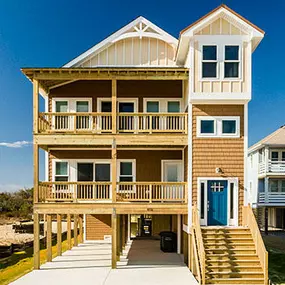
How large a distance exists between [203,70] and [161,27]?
501cm

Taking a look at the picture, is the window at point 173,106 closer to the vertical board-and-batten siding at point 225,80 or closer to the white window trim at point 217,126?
the white window trim at point 217,126

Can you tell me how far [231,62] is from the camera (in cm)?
1522

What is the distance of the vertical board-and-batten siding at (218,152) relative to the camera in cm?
1520

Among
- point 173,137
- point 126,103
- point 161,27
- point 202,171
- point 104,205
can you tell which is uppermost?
point 161,27

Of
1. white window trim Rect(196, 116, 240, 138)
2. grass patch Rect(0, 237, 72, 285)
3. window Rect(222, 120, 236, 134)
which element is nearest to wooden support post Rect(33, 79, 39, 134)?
grass patch Rect(0, 237, 72, 285)

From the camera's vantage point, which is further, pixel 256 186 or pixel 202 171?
pixel 256 186

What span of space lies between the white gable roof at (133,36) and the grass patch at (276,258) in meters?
12.0

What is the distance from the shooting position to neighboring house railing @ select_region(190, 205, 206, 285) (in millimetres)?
12383

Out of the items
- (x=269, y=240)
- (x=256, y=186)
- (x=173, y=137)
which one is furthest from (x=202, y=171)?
(x=256, y=186)

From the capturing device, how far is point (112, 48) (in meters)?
19.0

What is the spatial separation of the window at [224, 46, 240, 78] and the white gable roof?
4103 millimetres

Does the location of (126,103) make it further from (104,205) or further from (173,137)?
(104,205)

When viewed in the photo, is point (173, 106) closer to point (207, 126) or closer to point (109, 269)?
point (207, 126)

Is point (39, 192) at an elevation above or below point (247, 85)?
below
